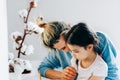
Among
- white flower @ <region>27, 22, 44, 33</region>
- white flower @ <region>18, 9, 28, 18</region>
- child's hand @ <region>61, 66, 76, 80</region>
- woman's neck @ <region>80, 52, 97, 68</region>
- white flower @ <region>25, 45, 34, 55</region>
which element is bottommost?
child's hand @ <region>61, 66, 76, 80</region>

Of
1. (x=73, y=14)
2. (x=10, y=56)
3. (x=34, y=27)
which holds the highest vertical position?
(x=73, y=14)

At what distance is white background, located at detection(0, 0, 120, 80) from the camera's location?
151cm

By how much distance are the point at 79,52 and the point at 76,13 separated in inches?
11.0

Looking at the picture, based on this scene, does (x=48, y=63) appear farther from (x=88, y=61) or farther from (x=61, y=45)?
(x=88, y=61)

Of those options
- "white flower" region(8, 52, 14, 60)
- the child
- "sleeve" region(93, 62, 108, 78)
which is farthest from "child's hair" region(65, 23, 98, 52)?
"white flower" region(8, 52, 14, 60)

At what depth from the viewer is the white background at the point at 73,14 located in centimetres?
151

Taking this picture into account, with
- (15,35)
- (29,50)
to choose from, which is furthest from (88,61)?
(15,35)

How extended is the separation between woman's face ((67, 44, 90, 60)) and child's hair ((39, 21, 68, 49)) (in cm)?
11

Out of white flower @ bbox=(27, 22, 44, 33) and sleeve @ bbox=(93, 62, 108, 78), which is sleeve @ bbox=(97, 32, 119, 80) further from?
white flower @ bbox=(27, 22, 44, 33)

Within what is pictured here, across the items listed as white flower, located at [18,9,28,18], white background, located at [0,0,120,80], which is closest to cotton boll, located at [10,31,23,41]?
white background, located at [0,0,120,80]

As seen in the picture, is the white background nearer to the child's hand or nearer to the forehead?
the forehead

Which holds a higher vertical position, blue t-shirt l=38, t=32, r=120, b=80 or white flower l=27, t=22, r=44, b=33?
white flower l=27, t=22, r=44, b=33

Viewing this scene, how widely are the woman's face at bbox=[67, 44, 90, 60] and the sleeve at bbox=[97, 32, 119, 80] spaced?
0.11 meters
